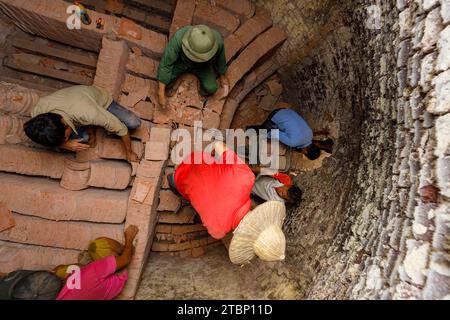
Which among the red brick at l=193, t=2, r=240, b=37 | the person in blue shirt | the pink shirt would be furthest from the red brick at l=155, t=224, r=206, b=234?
the red brick at l=193, t=2, r=240, b=37

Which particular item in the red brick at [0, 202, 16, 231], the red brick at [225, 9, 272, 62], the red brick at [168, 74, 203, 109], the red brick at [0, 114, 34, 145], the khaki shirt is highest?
the red brick at [225, 9, 272, 62]

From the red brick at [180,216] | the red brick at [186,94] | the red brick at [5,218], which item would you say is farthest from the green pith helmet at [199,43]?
the red brick at [5,218]

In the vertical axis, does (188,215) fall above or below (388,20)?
below

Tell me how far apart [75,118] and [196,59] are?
1.32 metres

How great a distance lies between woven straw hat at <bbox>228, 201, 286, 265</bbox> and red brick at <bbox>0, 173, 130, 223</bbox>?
1.52 m

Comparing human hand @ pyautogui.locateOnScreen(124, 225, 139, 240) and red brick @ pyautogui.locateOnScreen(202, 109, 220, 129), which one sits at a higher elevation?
red brick @ pyautogui.locateOnScreen(202, 109, 220, 129)

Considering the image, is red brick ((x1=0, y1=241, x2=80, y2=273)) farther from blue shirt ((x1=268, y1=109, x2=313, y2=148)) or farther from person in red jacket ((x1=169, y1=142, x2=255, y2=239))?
blue shirt ((x1=268, y1=109, x2=313, y2=148))

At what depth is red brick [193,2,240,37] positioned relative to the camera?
3549 mm

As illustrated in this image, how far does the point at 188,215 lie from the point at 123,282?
3.92 ft

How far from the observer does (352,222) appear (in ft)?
7.51

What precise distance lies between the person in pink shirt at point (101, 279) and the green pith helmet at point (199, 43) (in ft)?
6.61

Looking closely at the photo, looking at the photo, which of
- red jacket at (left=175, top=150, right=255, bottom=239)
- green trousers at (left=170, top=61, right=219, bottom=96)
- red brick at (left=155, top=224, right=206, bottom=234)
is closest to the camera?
red jacket at (left=175, top=150, right=255, bottom=239)
